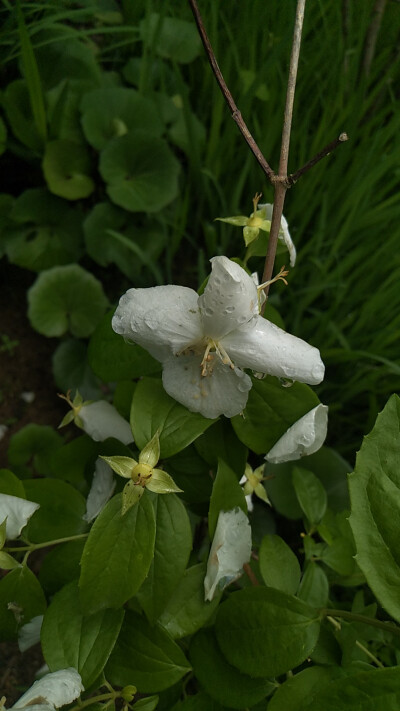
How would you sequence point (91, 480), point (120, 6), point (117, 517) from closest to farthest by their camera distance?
point (117, 517), point (91, 480), point (120, 6)

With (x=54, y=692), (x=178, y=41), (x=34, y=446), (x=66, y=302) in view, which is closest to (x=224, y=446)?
(x=54, y=692)

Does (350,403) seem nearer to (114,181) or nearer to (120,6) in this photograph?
(114,181)

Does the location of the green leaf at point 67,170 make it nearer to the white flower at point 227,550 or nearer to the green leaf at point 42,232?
the green leaf at point 42,232

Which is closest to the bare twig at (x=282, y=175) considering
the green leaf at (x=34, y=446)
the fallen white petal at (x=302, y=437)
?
the fallen white petal at (x=302, y=437)

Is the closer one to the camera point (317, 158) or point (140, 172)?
point (317, 158)

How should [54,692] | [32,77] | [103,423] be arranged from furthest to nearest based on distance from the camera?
1. [32,77]
2. [103,423]
3. [54,692]

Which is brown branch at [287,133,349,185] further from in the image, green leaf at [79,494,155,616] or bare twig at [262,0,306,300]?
green leaf at [79,494,155,616]

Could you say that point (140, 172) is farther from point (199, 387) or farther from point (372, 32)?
point (199, 387)

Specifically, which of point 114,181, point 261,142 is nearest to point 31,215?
point 114,181
